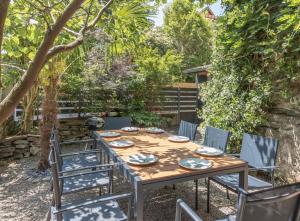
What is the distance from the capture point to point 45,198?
10.9ft

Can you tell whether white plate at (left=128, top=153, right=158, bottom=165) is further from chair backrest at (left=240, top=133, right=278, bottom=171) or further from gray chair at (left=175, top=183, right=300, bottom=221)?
chair backrest at (left=240, top=133, right=278, bottom=171)

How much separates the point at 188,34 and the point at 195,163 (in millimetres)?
15393

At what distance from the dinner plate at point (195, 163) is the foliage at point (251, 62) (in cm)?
193

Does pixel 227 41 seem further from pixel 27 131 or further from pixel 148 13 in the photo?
pixel 27 131

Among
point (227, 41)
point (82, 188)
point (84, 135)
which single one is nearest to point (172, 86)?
point (84, 135)

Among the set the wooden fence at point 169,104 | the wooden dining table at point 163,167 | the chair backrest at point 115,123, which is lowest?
the wooden dining table at point 163,167

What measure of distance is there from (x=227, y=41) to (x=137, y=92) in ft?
11.9

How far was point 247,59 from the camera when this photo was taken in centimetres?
407

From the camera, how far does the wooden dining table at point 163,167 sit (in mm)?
1896

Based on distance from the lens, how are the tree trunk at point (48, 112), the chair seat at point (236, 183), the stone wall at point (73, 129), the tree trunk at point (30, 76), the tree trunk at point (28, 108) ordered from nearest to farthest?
the tree trunk at point (30, 76), the chair seat at point (236, 183), the tree trunk at point (48, 112), the tree trunk at point (28, 108), the stone wall at point (73, 129)

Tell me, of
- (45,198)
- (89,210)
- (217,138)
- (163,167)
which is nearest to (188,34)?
(217,138)

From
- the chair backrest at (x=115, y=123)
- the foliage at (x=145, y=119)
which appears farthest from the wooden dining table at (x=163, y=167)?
the foliage at (x=145, y=119)

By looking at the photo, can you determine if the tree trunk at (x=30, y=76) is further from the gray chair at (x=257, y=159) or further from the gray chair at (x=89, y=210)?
the gray chair at (x=257, y=159)

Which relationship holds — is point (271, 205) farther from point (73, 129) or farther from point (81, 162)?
point (73, 129)
